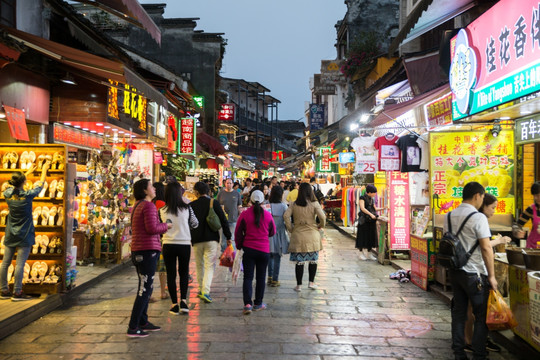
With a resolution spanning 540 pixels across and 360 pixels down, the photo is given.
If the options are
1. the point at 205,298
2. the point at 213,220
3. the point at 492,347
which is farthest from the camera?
the point at 205,298

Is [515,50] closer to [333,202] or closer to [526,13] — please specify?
[526,13]

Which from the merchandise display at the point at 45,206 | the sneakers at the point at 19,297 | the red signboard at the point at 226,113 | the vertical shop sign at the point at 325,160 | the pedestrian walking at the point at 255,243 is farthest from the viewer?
the red signboard at the point at 226,113

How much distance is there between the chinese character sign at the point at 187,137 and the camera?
21484 mm

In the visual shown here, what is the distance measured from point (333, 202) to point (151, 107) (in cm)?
1017

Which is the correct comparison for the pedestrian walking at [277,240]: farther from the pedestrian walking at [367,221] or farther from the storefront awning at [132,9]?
the storefront awning at [132,9]

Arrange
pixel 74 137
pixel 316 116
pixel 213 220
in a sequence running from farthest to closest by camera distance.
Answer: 1. pixel 316 116
2. pixel 74 137
3. pixel 213 220

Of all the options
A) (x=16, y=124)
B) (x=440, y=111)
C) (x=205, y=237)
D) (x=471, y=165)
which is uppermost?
(x=440, y=111)

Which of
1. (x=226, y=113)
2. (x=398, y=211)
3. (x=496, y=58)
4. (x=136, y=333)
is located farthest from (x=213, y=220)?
(x=226, y=113)

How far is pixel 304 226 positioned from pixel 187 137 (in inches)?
551

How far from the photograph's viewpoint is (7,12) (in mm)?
9305

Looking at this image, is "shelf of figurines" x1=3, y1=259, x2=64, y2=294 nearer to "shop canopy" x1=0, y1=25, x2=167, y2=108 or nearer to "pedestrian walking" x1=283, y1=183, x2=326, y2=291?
"shop canopy" x1=0, y1=25, x2=167, y2=108

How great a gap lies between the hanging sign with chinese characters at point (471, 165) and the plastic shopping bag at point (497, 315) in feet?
13.1

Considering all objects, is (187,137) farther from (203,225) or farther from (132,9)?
(132,9)

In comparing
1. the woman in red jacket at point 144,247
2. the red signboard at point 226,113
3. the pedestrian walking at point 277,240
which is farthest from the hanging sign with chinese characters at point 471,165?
the red signboard at point 226,113
